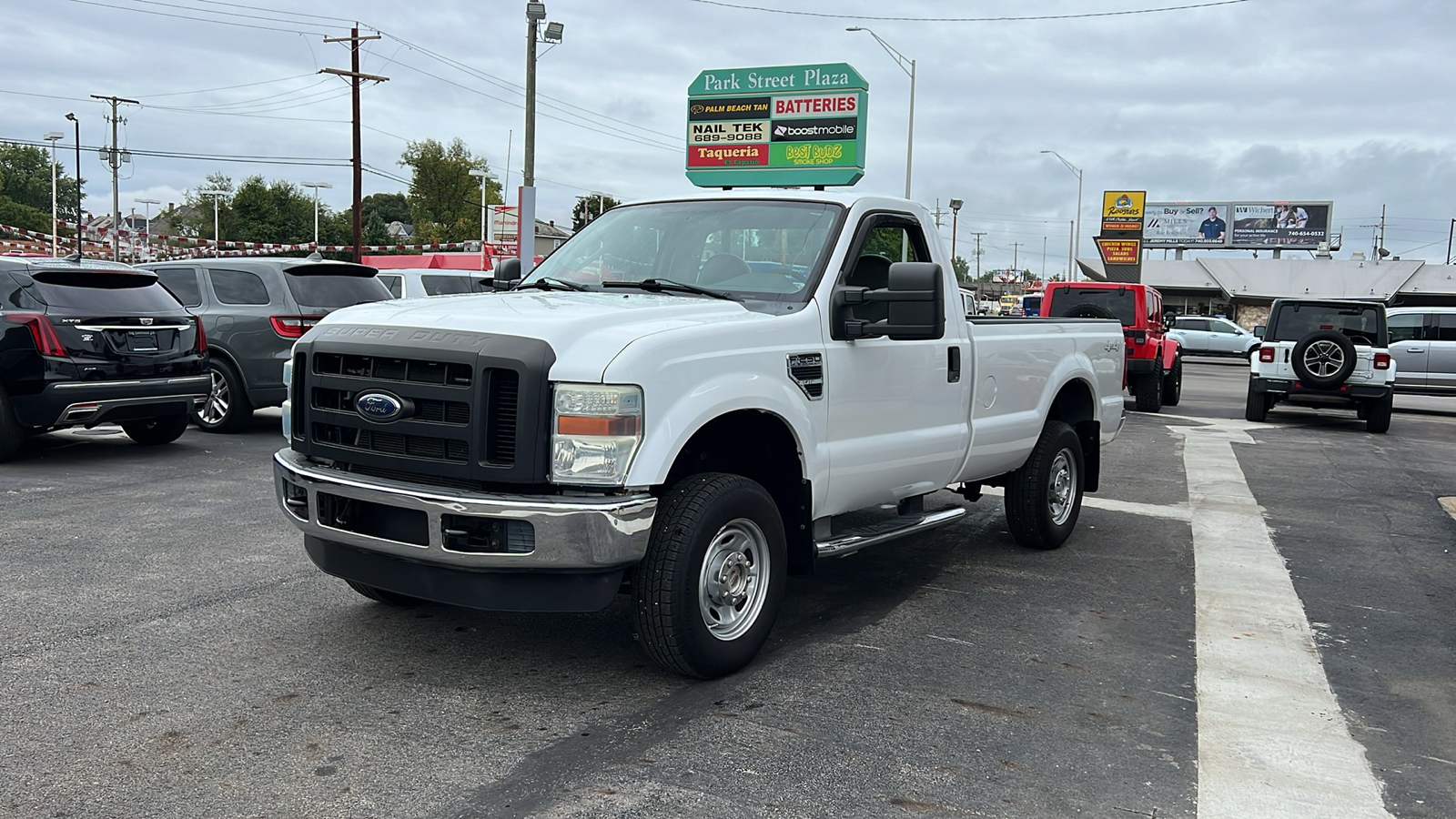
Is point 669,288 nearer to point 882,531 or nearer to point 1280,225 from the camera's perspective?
point 882,531

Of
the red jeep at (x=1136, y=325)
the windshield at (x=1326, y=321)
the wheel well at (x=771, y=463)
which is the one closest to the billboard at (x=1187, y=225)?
the red jeep at (x=1136, y=325)

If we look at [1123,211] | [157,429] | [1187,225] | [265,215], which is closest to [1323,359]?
[157,429]

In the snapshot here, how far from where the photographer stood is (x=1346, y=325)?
1678cm

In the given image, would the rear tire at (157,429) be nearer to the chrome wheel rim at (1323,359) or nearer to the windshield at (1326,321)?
the chrome wheel rim at (1323,359)

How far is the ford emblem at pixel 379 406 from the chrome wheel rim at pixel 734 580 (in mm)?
1250

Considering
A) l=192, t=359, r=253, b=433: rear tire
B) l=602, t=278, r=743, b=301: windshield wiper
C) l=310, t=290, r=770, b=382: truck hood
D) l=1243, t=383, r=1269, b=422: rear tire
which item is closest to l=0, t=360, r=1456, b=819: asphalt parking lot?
l=310, t=290, r=770, b=382: truck hood

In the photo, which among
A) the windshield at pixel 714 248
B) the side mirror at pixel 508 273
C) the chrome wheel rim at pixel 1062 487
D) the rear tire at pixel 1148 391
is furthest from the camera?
the rear tire at pixel 1148 391

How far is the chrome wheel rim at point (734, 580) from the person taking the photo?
14.6 ft

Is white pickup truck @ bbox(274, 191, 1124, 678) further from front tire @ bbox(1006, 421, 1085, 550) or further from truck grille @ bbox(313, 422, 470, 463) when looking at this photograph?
front tire @ bbox(1006, 421, 1085, 550)

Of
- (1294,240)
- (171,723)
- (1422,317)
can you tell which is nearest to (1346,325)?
(1422,317)

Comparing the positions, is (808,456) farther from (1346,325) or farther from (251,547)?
(1346,325)

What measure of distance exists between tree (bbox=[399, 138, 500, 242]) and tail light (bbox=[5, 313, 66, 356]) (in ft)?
247

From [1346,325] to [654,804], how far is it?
1635 centimetres

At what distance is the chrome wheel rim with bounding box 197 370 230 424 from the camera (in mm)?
11781
